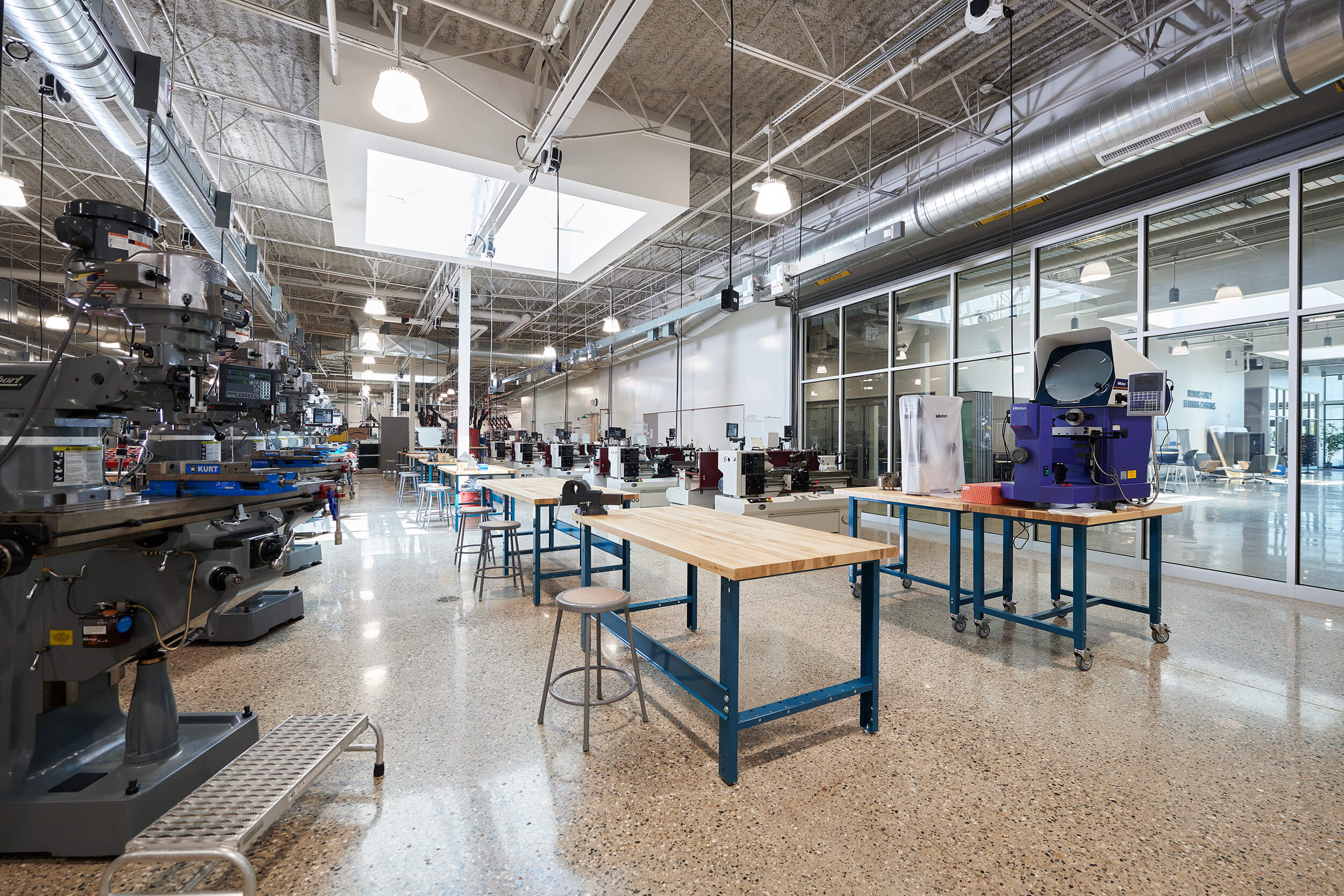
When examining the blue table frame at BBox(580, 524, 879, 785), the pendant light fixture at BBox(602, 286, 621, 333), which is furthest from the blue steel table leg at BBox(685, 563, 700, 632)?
the pendant light fixture at BBox(602, 286, 621, 333)

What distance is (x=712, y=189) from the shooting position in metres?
7.91

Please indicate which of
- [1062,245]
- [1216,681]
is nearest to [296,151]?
[1062,245]

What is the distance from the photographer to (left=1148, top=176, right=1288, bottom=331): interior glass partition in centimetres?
473

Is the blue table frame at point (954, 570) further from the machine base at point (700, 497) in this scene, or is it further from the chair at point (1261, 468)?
the chair at point (1261, 468)

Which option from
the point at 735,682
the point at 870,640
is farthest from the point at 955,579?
the point at 735,682

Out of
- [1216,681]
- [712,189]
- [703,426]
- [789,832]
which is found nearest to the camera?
[789,832]

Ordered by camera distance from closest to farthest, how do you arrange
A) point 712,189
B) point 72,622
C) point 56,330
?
point 72,622 → point 712,189 → point 56,330

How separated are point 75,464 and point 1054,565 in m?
5.19

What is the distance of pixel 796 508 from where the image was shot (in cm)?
540

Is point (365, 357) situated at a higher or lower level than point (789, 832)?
higher

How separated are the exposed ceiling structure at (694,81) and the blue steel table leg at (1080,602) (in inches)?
138

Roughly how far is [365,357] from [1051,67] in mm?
15198

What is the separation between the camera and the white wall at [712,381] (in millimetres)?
10297

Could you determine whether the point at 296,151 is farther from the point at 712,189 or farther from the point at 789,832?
the point at 789,832
